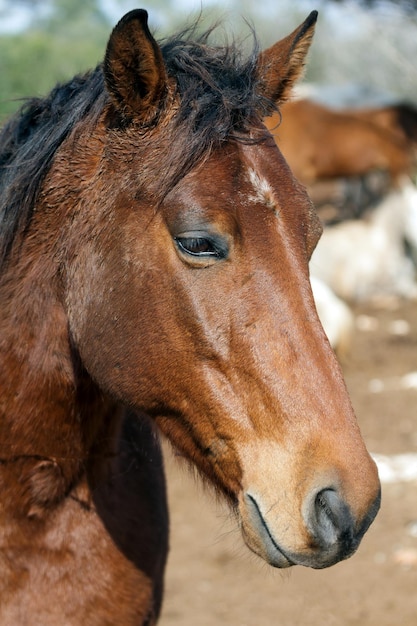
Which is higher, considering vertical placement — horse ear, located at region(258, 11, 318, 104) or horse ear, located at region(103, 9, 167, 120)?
horse ear, located at region(103, 9, 167, 120)

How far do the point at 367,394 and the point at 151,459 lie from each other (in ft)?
15.7

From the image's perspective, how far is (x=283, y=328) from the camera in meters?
1.84

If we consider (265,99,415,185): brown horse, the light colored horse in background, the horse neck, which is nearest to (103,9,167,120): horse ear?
the horse neck

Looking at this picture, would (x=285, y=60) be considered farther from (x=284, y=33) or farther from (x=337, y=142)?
(x=284, y=33)

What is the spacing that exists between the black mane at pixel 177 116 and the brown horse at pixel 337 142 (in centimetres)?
1089

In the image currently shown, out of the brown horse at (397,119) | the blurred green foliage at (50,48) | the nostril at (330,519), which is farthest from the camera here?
the blurred green foliage at (50,48)

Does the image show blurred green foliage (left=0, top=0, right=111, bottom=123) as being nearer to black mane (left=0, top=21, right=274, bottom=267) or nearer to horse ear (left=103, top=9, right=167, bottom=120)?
black mane (left=0, top=21, right=274, bottom=267)

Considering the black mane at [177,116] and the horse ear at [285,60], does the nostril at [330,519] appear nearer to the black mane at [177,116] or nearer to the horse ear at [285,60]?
the black mane at [177,116]

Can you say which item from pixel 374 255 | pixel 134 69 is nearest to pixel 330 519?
pixel 134 69

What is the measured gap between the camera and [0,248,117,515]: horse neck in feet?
7.11

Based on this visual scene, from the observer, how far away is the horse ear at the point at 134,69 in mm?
1899

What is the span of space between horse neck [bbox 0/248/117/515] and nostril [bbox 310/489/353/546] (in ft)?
2.65

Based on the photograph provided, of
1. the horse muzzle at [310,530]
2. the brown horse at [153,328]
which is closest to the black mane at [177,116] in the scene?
the brown horse at [153,328]

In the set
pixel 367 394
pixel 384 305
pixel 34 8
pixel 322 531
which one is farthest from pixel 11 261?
pixel 34 8
